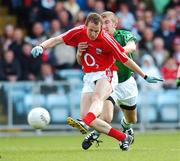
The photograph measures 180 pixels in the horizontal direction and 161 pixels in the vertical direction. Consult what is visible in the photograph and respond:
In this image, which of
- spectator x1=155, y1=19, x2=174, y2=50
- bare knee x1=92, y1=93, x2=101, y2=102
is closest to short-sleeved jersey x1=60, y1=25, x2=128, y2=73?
bare knee x1=92, y1=93, x2=101, y2=102

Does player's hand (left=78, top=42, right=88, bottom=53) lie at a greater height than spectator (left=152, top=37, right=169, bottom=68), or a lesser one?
greater

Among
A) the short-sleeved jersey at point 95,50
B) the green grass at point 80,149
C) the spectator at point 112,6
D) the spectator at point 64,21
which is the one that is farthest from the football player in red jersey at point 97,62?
the spectator at point 112,6

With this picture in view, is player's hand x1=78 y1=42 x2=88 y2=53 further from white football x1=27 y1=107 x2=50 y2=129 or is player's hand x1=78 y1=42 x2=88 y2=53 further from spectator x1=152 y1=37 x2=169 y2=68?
spectator x1=152 y1=37 x2=169 y2=68

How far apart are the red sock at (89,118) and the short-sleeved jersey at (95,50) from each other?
3.27 ft

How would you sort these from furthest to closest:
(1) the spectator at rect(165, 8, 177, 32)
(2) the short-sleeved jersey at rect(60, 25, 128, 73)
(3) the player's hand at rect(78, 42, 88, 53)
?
(1) the spectator at rect(165, 8, 177, 32) → (3) the player's hand at rect(78, 42, 88, 53) → (2) the short-sleeved jersey at rect(60, 25, 128, 73)

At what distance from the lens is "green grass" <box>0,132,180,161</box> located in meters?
12.2

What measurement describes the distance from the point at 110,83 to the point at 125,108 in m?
1.83

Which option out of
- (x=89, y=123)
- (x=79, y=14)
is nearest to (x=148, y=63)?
(x=79, y=14)

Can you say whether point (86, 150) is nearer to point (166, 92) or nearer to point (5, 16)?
point (166, 92)

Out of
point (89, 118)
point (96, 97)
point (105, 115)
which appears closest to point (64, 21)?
point (105, 115)

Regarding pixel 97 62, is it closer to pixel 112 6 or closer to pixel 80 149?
pixel 80 149

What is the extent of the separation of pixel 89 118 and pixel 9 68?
8.49m

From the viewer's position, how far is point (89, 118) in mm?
12672

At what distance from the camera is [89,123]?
1268 cm
